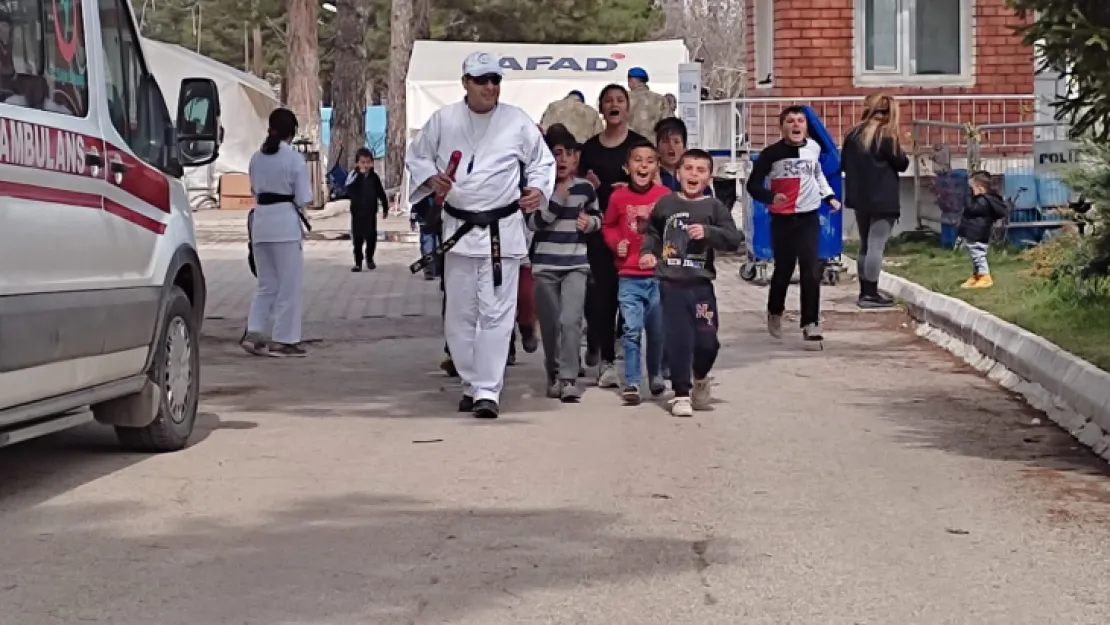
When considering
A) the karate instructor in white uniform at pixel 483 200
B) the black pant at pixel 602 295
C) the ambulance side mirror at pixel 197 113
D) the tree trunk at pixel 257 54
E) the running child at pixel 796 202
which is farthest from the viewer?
the tree trunk at pixel 257 54

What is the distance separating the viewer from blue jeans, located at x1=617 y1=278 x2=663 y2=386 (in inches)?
431

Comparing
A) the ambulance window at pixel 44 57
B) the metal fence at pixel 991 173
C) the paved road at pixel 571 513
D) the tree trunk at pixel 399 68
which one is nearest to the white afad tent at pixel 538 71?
the tree trunk at pixel 399 68

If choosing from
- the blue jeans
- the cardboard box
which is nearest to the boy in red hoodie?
the blue jeans

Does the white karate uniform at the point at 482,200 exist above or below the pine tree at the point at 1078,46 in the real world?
below

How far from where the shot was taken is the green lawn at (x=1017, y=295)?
11977 millimetres

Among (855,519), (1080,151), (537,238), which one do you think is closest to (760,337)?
(1080,151)

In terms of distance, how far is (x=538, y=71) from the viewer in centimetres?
3061

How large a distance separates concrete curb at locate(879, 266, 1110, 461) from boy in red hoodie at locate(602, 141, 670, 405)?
7.59ft

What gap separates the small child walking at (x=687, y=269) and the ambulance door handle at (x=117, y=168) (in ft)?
10.6

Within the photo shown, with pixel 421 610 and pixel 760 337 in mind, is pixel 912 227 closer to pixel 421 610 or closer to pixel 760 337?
pixel 760 337

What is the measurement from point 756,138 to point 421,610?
1894 cm

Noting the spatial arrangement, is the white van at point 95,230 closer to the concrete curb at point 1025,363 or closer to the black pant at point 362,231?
the concrete curb at point 1025,363

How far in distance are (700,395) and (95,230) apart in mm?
3947

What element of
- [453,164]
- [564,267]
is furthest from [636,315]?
[453,164]
